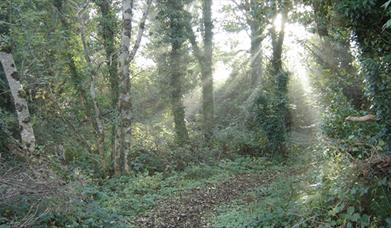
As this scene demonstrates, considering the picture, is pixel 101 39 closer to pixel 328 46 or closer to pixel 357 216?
pixel 328 46

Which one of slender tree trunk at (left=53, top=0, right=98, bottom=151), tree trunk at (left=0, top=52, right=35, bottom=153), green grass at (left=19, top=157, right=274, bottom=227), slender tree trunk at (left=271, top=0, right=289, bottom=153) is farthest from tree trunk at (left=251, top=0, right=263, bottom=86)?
tree trunk at (left=0, top=52, right=35, bottom=153)

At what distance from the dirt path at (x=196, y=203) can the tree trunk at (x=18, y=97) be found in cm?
444

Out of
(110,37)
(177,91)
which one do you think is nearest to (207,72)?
(177,91)

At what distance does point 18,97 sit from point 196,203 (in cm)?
595

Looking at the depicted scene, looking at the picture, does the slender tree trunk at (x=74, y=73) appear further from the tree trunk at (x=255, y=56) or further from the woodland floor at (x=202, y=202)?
the tree trunk at (x=255, y=56)

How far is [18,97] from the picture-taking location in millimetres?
10742

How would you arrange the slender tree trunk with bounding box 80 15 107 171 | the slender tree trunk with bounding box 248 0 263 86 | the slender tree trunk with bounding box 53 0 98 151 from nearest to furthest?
the slender tree trunk with bounding box 80 15 107 171 < the slender tree trunk with bounding box 53 0 98 151 < the slender tree trunk with bounding box 248 0 263 86

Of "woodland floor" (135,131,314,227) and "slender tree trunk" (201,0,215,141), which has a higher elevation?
→ "slender tree trunk" (201,0,215,141)

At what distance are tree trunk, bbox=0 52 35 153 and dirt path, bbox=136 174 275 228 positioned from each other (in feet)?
14.6

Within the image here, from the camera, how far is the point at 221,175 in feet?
40.6

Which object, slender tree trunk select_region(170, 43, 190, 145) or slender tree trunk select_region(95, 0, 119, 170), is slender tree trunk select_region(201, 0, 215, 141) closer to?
slender tree trunk select_region(170, 43, 190, 145)

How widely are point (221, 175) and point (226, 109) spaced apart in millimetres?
12364

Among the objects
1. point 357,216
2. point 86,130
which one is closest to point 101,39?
point 86,130

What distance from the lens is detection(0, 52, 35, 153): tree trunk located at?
421 inches
